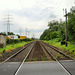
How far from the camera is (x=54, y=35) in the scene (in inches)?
2296

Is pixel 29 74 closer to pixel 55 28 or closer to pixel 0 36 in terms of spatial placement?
pixel 0 36

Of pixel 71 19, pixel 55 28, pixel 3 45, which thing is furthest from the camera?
pixel 55 28

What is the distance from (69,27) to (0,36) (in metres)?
12.9

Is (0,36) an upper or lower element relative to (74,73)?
upper

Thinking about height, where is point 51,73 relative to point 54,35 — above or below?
below

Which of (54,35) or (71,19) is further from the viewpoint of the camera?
(54,35)

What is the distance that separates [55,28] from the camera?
80.4 m

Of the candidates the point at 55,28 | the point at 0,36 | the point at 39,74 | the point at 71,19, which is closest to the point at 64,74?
the point at 39,74

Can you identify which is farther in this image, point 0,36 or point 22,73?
point 0,36

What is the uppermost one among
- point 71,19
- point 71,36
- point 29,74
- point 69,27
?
point 71,19

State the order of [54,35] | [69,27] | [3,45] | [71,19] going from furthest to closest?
1. [54,35]
2. [3,45]
3. [69,27]
4. [71,19]

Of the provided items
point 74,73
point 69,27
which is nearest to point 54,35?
point 69,27

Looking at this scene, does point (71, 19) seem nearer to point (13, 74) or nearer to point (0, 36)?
point (0, 36)

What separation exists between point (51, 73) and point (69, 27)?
585 inches
